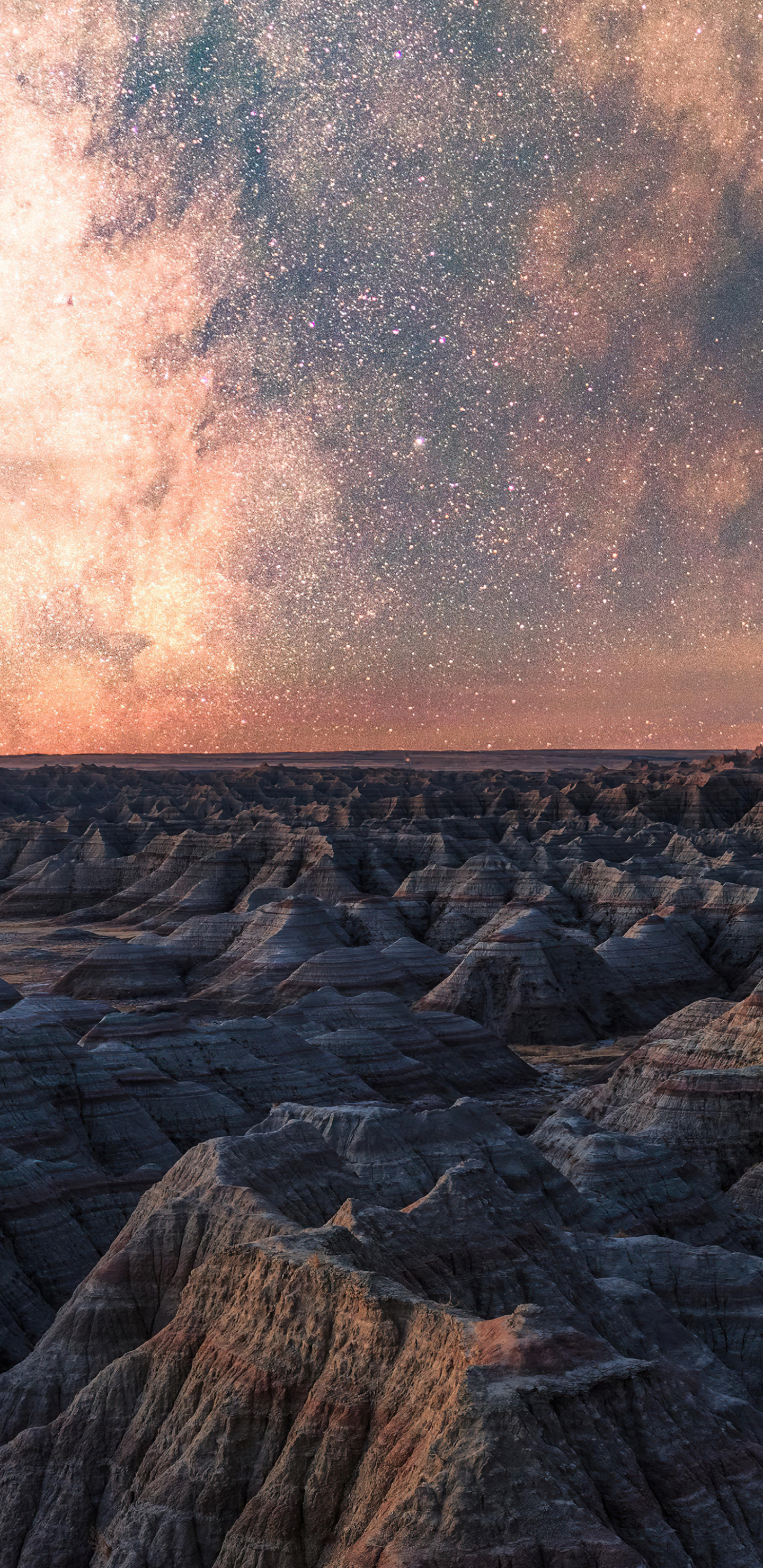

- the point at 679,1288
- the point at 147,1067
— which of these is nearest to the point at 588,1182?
the point at 679,1288

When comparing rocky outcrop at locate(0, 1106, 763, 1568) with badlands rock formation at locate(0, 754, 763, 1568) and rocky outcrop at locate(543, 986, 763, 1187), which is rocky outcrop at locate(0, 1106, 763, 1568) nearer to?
badlands rock formation at locate(0, 754, 763, 1568)

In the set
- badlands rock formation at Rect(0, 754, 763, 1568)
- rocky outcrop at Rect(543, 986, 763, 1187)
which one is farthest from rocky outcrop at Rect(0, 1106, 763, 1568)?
rocky outcrop at Rect(543, 986, 763, 1187)

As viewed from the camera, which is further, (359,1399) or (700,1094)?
(700,1094)

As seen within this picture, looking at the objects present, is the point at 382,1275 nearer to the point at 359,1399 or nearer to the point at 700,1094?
the point at 359,1399

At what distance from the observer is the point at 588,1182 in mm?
22891

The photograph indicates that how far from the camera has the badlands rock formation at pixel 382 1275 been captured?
31.6 feet

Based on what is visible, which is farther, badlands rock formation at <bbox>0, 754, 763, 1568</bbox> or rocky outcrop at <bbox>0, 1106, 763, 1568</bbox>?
badlands rock formation at <bbox>0, 754, 763, 1568</bbox>

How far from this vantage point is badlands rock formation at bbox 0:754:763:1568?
379 inches

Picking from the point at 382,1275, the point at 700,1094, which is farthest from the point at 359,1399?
the point at 700,1094

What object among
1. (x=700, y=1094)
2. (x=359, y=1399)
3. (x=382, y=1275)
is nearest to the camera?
(x=359, y=1399)

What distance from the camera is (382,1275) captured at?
11656 mm

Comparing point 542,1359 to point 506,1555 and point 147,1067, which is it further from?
point 147,1067

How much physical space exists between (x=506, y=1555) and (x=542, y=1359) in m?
1.58

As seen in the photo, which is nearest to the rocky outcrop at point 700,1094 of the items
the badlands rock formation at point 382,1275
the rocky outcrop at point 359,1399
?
the badlands rock formation at point 382,1275
